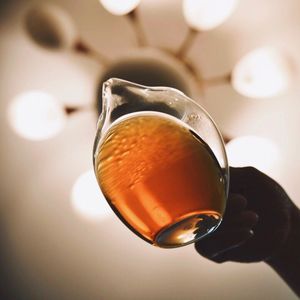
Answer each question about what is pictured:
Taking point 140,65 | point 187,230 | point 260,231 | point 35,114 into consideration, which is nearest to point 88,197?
point 35,114

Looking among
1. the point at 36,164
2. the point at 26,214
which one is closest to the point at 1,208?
the point at 26,214

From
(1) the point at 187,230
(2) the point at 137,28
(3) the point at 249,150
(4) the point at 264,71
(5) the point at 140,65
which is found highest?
(2) the point at 137,28

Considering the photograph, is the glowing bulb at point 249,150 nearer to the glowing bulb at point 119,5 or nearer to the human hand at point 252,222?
the human hand at point 252,222

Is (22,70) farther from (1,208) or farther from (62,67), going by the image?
(1,208)

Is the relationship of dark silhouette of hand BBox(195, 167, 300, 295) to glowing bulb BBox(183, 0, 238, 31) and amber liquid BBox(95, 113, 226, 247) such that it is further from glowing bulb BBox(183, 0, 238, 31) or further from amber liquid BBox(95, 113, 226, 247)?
glowing bulb BBox(183, 0, 238, 31)

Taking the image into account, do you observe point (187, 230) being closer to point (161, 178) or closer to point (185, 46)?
point (161, 178)

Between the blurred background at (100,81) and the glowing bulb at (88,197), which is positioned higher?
the blurred background at (100,81)

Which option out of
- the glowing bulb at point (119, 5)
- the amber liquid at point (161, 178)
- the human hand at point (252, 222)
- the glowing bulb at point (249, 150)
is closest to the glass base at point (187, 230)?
the amber liquid at point (161, 178)
